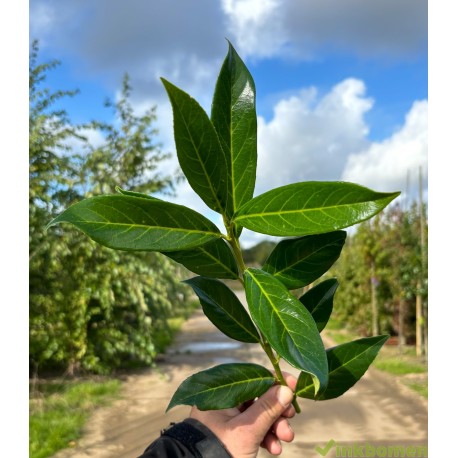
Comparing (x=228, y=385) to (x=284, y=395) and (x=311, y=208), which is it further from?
(x=311, y=208)

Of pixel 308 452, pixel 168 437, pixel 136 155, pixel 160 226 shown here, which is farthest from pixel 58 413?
pixel 160 226

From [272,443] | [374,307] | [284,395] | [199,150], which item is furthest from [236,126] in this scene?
[374,307]

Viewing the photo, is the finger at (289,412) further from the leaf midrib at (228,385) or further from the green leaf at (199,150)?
the green leaf at (199,150)

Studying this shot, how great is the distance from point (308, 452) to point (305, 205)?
434 centimetres

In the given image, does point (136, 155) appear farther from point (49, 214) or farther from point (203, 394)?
point (203, 394)

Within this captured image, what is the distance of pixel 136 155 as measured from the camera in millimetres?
5809

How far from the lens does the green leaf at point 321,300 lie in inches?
23.3

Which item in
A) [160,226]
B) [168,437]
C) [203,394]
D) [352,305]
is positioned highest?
[160,226]

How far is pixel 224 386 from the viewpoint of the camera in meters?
0.57

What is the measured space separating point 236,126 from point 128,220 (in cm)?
14

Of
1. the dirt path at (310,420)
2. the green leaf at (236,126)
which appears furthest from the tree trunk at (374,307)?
the green leaf at (236,126)

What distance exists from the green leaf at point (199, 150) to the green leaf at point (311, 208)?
0.10 feet

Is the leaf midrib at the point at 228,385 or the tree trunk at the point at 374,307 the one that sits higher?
the leaf midrib at the point at 228,385

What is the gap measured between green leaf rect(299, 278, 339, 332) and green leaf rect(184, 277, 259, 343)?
69 mm
